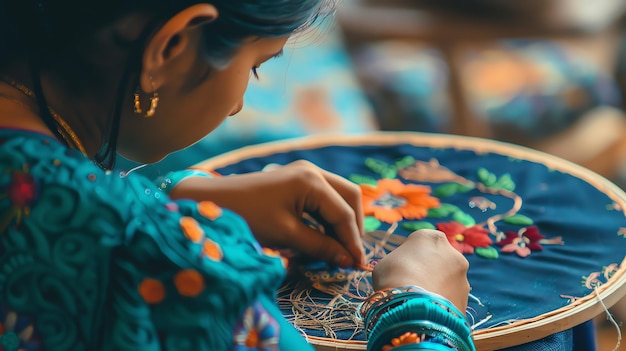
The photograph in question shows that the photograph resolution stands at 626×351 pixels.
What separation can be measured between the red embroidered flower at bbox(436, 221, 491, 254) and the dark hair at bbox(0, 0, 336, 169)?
437 mm

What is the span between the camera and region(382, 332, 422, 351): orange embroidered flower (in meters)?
→ 0.74

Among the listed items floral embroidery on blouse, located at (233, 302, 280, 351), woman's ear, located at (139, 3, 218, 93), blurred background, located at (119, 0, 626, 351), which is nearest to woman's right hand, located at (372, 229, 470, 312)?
floral embroidery on blouse, located at (233, 302, 280, 351)

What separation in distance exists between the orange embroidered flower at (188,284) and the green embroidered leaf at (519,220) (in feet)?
2.00

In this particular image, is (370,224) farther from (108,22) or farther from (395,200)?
(108,22)

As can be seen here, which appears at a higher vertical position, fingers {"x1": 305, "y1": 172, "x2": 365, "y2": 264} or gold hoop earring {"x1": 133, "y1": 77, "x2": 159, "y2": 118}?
fingers {"x1": 305, "y1": 172, "x2": 365, "y2": 264}

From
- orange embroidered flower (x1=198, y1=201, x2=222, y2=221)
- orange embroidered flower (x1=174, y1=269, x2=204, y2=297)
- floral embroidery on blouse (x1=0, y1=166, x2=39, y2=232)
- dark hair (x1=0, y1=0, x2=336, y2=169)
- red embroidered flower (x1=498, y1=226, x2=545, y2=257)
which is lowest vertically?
floral embroidery on blouse (x1=0, y1=166, x2=39, y2=232)

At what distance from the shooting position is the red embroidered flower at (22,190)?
60 centimetres

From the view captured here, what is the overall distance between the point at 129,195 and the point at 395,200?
0.61 meters

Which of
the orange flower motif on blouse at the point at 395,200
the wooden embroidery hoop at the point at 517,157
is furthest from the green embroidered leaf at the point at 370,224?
Answer: the wooden embroidery hoop at the point at 517,157

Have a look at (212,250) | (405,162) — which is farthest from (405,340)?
(405,162)

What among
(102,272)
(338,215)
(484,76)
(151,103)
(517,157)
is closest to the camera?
(102,272)

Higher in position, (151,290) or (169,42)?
(169,42)

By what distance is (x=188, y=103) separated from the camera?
72 cm

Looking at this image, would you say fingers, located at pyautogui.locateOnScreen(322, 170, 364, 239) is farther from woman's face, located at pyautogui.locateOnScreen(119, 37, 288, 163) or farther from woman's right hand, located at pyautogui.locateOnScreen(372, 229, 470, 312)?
woman's face, located at pyautogui.locateOnScreen(119, 37, 288, 163)
